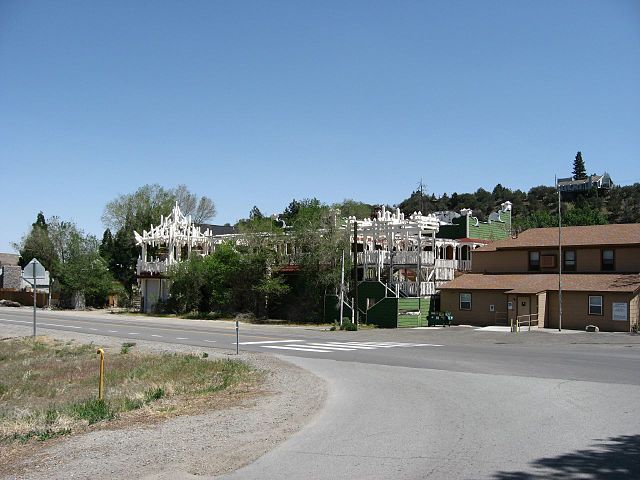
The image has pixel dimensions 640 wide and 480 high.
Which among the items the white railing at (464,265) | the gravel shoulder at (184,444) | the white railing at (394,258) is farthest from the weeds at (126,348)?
the white railing at (464,265)

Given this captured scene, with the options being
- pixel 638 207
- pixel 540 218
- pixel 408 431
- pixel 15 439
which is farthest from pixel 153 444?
pixel 638 207

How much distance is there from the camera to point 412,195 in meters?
146

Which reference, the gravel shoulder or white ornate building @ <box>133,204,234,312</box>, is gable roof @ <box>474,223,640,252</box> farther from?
the gravel shoulder

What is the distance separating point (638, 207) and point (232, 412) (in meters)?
93.8

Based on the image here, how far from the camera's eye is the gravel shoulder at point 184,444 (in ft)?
27.6

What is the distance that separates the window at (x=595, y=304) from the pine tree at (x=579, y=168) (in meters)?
88.8

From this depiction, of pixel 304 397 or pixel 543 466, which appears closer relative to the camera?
pixel 543 466

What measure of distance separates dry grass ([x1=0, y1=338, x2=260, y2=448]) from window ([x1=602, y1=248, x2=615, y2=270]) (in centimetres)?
2975

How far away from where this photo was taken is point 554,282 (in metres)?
41.7

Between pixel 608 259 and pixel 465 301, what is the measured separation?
939cm

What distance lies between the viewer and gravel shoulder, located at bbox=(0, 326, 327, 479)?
841 centimetres

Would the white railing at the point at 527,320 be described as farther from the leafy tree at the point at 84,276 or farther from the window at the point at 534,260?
the leafy tree at the point at 84,276

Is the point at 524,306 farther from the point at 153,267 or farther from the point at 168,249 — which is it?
the point at 153,267

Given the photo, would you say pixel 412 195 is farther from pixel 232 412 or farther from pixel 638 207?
pixel 232 412
